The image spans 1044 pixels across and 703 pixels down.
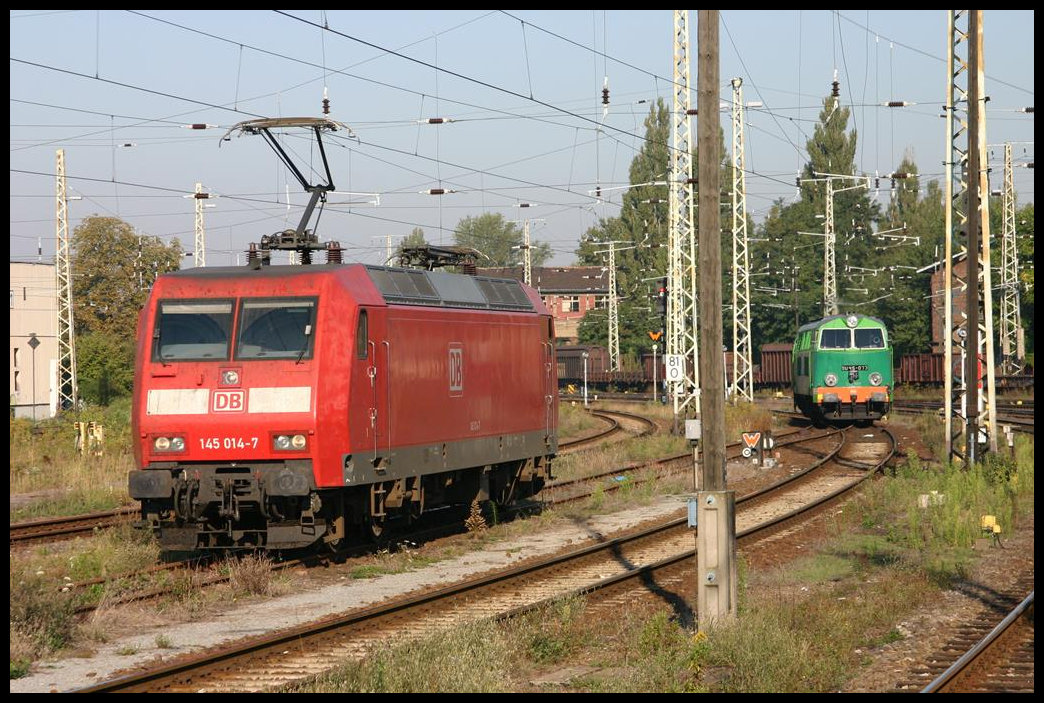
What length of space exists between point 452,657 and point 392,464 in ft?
20.0

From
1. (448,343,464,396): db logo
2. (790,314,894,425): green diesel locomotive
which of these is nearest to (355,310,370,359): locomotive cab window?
(448,343,464,396): db logo

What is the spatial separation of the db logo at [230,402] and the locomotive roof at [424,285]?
55.2 inches

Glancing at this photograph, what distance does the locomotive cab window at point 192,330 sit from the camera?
14594 millimetres

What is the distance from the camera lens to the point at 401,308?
51.9ft

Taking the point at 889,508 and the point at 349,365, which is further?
the point at 889,508

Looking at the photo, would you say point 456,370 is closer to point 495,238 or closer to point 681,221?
point 681,221

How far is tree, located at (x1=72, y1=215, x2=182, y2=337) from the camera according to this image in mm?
65125

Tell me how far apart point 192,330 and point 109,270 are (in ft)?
183

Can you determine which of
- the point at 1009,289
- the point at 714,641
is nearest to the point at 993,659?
the point at 714,641

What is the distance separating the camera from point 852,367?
3828cm

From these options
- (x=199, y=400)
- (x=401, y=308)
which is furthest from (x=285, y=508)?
(x=401, y=308)

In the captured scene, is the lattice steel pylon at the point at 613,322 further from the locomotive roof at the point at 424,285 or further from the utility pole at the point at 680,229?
the locomotive roof at the point at 424,285

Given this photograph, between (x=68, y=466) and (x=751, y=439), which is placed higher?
(x=751, y=439)

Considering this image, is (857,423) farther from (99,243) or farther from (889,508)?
(99,243)
